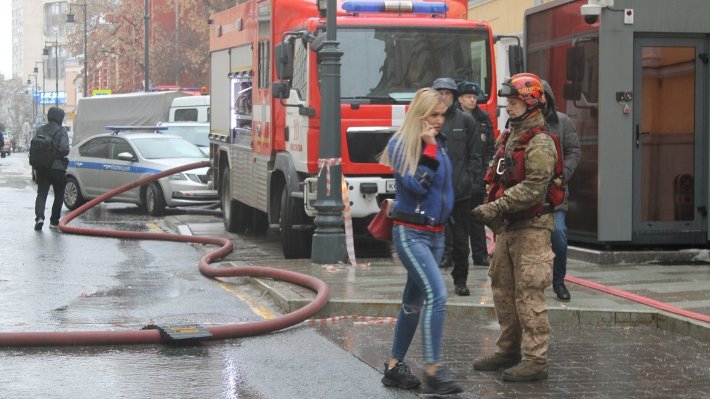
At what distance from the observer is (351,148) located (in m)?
13.5

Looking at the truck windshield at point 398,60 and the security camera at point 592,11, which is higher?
the security camera at point 592,11

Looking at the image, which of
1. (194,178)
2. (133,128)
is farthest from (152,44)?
(194,178)

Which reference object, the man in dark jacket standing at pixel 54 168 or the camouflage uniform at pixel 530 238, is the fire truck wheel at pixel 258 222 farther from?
the camouflage uniform at pixel 530 238

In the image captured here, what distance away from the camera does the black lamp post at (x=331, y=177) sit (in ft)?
42.0

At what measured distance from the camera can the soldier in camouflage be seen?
23.8ft

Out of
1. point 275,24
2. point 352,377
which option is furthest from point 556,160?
point 275,24

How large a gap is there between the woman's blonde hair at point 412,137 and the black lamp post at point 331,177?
230 inches

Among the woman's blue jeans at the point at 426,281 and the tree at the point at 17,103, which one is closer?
the woman's blue jeans at the point at 426,281

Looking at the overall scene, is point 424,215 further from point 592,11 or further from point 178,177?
point 178,177

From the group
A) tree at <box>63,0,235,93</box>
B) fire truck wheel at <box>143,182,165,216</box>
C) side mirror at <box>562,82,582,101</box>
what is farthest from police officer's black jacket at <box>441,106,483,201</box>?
tree at <box>63,0,235,93</box>

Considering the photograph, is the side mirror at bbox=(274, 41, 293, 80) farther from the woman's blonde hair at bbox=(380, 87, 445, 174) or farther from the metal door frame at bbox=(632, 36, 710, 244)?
the woman's blonde hair at bbox=(380, 87, 445, 174)

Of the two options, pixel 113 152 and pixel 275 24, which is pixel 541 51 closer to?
pixel 275 24

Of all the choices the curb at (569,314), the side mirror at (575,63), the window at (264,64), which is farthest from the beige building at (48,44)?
the curb at (569,314)

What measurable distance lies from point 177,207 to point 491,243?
35.4ft
